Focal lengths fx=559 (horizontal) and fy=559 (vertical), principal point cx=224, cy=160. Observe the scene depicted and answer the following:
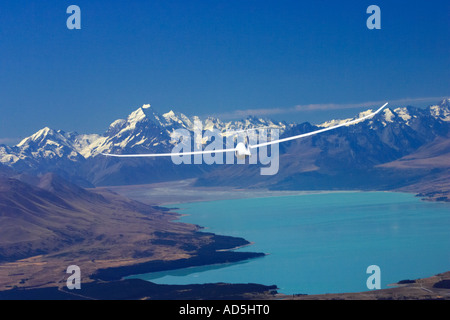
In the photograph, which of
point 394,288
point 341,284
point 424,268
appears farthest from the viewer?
point 424,268

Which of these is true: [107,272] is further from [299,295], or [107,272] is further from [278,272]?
[299,295]

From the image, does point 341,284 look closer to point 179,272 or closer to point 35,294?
point 179,272
